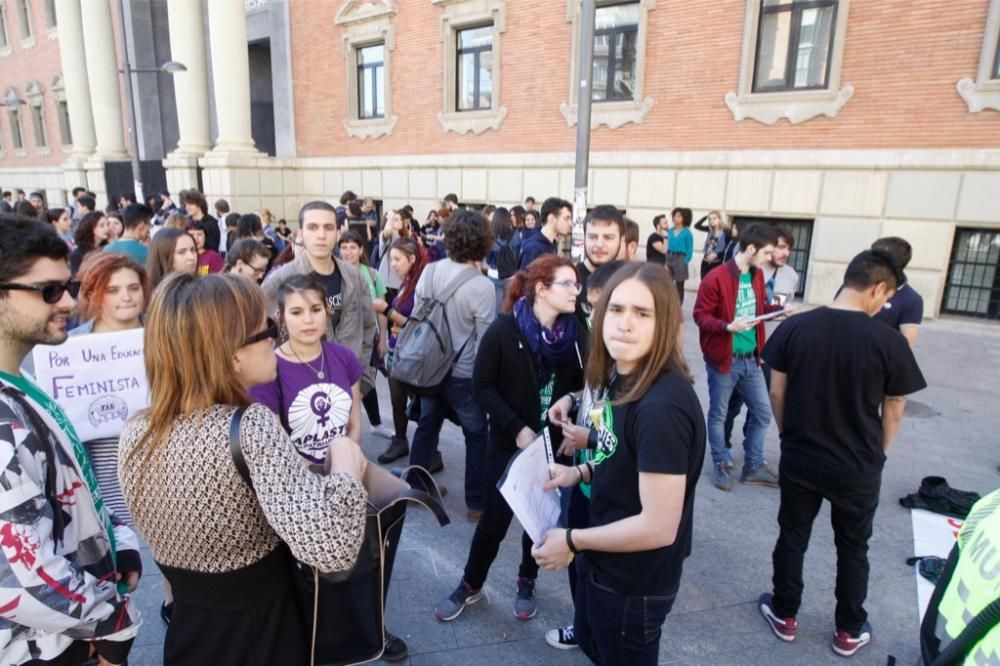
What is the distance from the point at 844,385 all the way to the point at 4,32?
40162 mm

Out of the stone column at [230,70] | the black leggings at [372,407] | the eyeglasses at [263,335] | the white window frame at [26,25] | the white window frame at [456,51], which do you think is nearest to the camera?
the eyeglasses at [263,335]

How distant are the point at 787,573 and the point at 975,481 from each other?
3.00 meters

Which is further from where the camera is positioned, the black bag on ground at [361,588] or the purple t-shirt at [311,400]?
the purple t-shirt at [311,400]

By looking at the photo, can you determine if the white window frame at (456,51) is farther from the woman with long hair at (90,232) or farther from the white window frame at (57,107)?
the white window frame at (57,107)

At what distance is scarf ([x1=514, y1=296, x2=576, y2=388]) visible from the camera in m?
3.06

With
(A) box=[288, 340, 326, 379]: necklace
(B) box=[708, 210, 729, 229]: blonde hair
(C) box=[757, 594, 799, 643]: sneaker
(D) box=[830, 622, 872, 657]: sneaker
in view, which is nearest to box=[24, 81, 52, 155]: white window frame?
(B) box=[708, 210, 729, 229]: blonde hair

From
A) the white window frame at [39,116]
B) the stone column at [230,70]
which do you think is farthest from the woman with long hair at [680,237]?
the white window frame at [39,116]

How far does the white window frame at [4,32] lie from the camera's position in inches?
1116

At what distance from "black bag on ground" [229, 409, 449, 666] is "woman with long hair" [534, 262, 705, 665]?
0.58 m

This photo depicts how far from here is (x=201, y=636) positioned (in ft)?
5.39

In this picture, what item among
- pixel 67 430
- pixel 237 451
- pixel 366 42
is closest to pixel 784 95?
pixel 366 42

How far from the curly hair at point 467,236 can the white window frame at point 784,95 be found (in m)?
8.94

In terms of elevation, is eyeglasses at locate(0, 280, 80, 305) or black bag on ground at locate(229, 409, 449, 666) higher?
eyeglasses at locate(0, 280, 80, 305)

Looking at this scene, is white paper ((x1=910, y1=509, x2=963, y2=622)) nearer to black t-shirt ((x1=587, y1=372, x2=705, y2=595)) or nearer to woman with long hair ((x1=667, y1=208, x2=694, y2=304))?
black t-shirt ((x1=587, y1=372, x2=705, y2=595))
